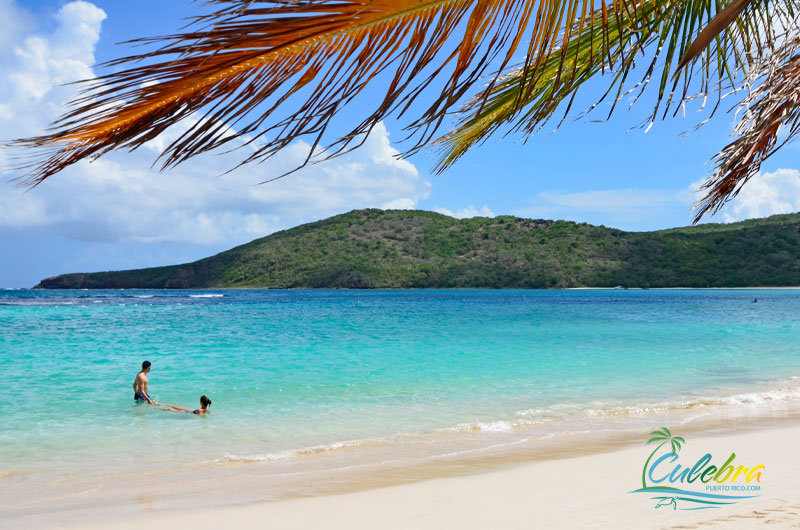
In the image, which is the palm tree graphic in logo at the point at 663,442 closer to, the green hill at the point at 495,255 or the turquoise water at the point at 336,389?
the turquoise water at the point at 336,389

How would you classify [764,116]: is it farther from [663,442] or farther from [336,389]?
[336,389]

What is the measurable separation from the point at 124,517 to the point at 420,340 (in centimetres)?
1741

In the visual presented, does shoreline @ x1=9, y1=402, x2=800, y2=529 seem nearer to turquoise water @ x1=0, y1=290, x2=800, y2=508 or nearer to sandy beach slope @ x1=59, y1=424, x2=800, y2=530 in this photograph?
sandy beach slope @ x1=59, y1=424, x2=800, y2=530

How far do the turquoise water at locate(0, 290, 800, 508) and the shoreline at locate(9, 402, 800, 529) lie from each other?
2.56 ft

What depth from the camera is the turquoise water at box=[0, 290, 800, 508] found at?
25.5ft

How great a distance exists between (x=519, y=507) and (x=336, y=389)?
299 inches

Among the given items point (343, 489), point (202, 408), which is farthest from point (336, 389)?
point (343, 489)

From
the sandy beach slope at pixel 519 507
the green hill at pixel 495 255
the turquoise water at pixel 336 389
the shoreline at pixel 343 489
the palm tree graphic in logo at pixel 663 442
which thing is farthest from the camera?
the green hill at pixel 495 255

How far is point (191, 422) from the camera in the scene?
30.3 ft

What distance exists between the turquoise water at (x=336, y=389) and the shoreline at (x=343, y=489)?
30.7 inches

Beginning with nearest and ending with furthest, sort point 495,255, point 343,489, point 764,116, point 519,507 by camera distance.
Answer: point 764,116, point 519,507, point 343,489, point 495,255

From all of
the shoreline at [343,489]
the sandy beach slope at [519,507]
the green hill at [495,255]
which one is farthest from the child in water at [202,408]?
the green hill at [495,255]

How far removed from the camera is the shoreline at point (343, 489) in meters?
4.99

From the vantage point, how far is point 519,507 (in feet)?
16.3
